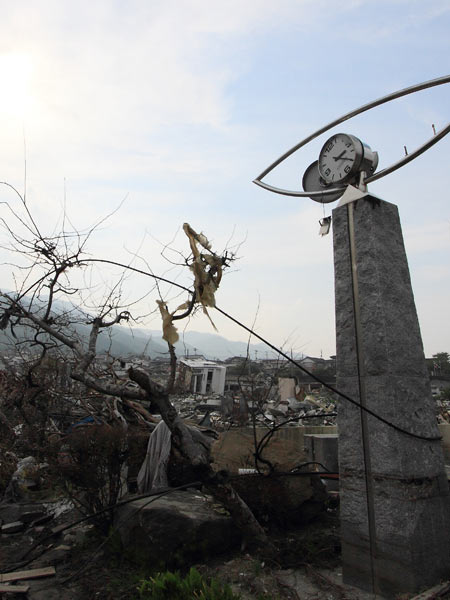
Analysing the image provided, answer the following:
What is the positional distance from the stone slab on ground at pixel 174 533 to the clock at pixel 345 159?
4123 mm

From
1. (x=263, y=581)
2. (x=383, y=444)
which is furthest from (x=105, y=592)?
(x=383, y=444)

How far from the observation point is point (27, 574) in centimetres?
466

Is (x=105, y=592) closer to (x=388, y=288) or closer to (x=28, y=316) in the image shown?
(x=28, y=316)

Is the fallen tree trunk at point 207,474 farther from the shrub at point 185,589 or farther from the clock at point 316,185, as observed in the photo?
the clock at point 316,185

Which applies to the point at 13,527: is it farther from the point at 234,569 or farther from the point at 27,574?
the point at 234,569

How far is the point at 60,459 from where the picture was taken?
18.7ft

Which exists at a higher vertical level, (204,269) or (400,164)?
(400,164)

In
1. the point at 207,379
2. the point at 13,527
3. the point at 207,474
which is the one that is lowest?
the point at 13,527

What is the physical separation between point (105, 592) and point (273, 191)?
496 centimetres

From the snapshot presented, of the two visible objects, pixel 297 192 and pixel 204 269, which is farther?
pixel 297 192

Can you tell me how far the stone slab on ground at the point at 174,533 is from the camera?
443 cm

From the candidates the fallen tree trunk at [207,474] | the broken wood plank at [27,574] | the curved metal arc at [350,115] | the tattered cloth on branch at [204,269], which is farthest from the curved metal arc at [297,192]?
the broken wood plank at [27,574]

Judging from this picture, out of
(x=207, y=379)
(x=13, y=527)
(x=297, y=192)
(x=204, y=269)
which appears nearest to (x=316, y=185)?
(x=297, y=192)

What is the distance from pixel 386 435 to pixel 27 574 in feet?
14.1
